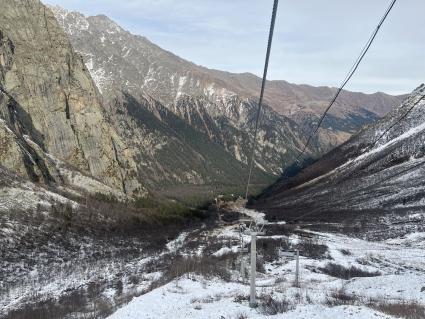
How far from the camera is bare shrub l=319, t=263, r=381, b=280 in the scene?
2371 inches

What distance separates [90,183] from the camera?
14750cm

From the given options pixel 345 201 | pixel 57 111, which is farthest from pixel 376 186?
pixel 57 111

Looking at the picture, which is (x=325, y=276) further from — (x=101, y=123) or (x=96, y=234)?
(x=101, y=123)

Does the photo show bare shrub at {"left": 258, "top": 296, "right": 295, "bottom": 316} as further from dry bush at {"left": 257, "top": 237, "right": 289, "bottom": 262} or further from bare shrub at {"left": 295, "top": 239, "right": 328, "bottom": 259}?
bare shrub at {"left": 295, "top": 239, "right": 328, "bottom": 259}

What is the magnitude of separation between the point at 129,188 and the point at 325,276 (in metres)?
138

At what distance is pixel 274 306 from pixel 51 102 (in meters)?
150

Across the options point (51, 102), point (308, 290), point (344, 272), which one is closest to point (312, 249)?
point (344, 272)

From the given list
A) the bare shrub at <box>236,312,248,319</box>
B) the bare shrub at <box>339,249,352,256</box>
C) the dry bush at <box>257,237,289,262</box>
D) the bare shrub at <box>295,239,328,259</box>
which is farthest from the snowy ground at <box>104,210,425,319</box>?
the dry bush at <box>257,237,289,262</box>

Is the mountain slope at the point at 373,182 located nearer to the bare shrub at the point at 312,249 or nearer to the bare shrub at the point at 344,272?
the bare shrub at the point at 312,249

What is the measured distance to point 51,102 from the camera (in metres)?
166

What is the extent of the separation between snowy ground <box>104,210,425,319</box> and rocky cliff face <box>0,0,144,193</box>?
283 ft

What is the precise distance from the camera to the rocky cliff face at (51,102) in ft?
503

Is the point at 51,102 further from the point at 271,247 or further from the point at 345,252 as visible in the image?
the point at 345,252

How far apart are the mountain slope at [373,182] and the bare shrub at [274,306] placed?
84491 millimetres
